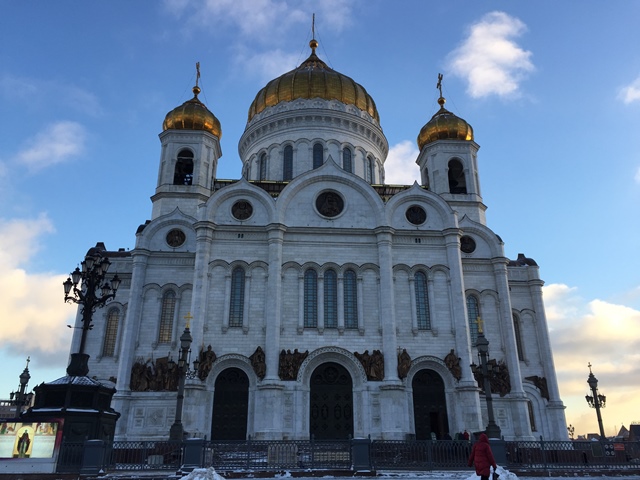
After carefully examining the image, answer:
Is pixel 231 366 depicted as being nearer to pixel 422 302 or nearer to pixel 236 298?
pixel 236 298

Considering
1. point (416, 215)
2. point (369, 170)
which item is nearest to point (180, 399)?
point (416, 215)

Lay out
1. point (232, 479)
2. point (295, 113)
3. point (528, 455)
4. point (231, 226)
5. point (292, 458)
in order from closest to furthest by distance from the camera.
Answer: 1. point (232, 479)
2. point (292, 458)
3. point (528, 455)
4. point (231, 226)
5. point (295, 113)

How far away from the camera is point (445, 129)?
32.2 m

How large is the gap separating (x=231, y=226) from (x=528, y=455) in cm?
1643

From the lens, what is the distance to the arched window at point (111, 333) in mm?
26938

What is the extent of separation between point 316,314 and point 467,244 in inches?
385

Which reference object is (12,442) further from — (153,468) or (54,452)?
(153,468)

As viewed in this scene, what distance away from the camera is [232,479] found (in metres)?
14.4

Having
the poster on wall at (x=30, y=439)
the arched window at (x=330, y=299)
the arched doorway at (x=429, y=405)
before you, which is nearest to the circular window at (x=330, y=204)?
the arched window at (x=330, y=299)

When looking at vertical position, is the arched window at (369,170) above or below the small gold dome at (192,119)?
below

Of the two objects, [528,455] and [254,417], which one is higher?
[254,417]

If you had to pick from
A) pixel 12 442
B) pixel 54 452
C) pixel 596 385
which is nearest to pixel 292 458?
pixel 54 452

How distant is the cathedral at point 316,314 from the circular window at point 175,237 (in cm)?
10

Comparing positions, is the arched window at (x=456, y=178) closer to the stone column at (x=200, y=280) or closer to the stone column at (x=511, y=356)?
the stone column at (x=511, y=356)
